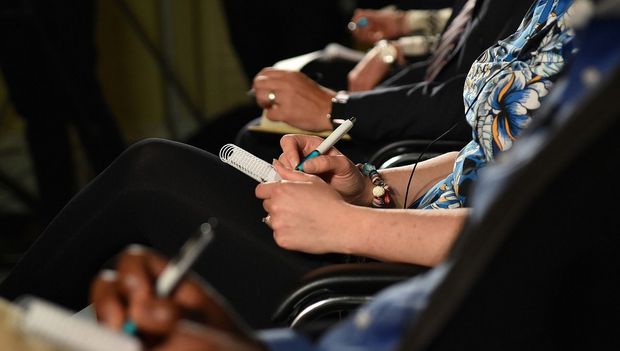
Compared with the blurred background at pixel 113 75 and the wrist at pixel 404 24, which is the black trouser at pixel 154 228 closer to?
A: the wrist at pixel 404 24

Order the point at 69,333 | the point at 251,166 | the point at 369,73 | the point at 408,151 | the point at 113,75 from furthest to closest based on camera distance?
1. the point at 113,75
2. the point at 369,73
3. the point at 408,151
4. the point at 251,166
5. the point at 69,333

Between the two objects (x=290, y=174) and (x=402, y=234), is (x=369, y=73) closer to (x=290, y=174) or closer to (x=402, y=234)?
(x=290, y=174)

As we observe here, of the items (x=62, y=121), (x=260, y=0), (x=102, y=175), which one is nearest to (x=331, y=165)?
(x=102, y=175)

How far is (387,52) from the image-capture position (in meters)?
2.22

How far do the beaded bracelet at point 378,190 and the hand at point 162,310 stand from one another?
651 mm

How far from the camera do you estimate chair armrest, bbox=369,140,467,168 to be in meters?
1.59

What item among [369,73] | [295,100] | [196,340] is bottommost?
[369,73]

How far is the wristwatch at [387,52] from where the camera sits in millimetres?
2205

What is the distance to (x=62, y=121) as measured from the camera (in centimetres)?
276

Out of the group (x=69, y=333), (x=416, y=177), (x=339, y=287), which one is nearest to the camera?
(x=69, y=333)

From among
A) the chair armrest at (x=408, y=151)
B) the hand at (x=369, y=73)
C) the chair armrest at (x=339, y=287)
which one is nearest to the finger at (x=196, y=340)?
the chair armrest at (x=339, y=287)

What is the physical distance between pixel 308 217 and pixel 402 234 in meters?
0.13

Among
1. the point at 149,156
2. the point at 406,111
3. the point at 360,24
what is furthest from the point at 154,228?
the point at 360,24

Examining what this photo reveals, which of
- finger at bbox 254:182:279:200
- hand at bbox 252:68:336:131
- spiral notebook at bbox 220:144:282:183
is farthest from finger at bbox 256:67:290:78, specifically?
finger at bbox 254:182:279:200
